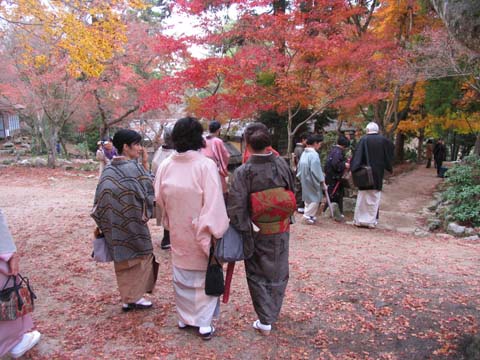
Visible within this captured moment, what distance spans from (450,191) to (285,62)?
541cm

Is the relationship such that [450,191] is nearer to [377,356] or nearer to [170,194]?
[377,356]

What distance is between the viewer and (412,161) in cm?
2266

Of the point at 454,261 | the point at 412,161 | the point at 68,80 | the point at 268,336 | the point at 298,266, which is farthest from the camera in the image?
the point at 412,161

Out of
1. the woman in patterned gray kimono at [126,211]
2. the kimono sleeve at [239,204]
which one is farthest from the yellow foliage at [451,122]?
the woman in patterned gray kimono at [126,211]

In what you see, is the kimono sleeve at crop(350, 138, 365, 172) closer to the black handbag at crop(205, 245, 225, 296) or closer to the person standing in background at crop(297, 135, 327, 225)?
the person standing in background at crop(297, 135, 327, 225)

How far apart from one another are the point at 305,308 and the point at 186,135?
6.66 feet

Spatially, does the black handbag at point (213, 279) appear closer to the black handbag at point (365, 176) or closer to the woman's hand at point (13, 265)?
the woman's hand at point (13, 265)

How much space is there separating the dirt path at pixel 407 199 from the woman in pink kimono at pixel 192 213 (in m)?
5.99

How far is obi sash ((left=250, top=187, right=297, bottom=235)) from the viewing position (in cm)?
292

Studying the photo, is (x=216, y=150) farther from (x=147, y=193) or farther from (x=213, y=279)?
(x=213, y=279)

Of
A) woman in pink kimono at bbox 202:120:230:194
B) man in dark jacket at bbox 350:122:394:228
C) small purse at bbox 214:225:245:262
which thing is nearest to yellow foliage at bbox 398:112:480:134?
man in dark jacket at bbox 350:122:394:228

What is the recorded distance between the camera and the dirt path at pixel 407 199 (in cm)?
885

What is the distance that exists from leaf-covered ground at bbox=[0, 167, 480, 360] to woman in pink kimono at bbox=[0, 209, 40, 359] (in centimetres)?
17

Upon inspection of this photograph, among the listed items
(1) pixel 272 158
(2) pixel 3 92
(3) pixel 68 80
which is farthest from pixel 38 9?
(2) pixel 3 92
